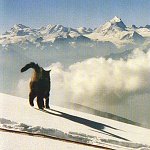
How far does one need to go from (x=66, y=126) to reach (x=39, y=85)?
356 mm

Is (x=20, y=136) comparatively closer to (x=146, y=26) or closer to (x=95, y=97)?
(x=95, y=97)

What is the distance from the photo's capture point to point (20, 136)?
4.08 meters

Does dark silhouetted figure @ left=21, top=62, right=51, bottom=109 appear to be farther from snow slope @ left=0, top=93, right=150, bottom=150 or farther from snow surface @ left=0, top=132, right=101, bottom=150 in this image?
snow surface @ left=0, top=132, right=101, bottom=150

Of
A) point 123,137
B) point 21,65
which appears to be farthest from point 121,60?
point 21,65

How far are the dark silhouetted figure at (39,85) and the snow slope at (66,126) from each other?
0.20 ft

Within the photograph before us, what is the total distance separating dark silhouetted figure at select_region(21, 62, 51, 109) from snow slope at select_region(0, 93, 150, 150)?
60mm

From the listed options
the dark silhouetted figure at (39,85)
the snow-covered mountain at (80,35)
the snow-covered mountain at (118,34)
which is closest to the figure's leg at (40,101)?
the dark silhouetted figure at (39,85)

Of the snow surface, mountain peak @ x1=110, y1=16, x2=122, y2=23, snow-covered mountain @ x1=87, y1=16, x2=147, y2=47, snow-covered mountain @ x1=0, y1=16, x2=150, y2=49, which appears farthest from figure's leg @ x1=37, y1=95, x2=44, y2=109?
mountain peak @ x1=110, y1=16, x2=122, y2=23

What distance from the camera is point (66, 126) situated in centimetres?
403

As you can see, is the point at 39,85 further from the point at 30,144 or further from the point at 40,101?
the point at 30,144

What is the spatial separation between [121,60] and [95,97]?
311mm

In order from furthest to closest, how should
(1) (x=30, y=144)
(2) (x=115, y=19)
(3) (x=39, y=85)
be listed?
(3) (x=39, y=85) < (1) (x=30, y=144) < (2) (x=115, y=19)

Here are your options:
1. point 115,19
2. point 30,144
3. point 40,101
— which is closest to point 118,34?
point 115,19

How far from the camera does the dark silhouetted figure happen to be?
4125 mm
